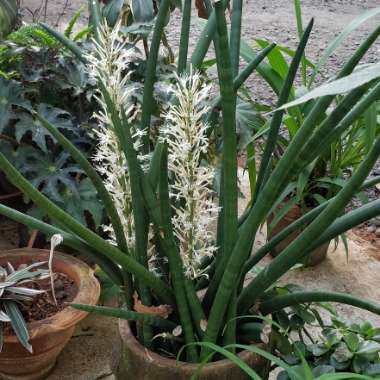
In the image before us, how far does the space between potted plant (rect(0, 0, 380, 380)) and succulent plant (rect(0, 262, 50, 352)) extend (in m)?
0.36

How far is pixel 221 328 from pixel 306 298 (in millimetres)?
135

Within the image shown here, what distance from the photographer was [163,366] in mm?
851

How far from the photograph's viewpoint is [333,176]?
1.85 meters

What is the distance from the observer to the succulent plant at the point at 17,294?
121 cm

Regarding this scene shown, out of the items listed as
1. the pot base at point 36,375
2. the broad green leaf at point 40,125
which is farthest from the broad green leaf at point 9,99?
the pot base at point 36,375

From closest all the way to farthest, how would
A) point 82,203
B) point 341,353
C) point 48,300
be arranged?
point 341,353, point 48,300, point 82,203

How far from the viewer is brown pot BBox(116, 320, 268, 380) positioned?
0.84 metres

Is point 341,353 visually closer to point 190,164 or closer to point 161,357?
point 161,357

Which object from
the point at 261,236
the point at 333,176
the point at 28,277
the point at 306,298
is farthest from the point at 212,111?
the point at 261,236

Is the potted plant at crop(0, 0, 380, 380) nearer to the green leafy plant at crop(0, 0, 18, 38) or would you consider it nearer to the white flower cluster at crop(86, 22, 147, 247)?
the white flower cluster at crop(86, 22, 147, 247)

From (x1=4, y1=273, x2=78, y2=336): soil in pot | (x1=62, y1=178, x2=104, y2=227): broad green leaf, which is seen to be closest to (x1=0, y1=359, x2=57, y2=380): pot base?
(x1=4, y1=273, x2=78, y2=336): soil in pot

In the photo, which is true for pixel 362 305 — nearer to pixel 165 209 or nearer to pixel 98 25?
pixel 165 209

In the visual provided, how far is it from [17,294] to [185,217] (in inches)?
23.8

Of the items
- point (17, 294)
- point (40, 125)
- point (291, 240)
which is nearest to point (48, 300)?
point (17, 294)
